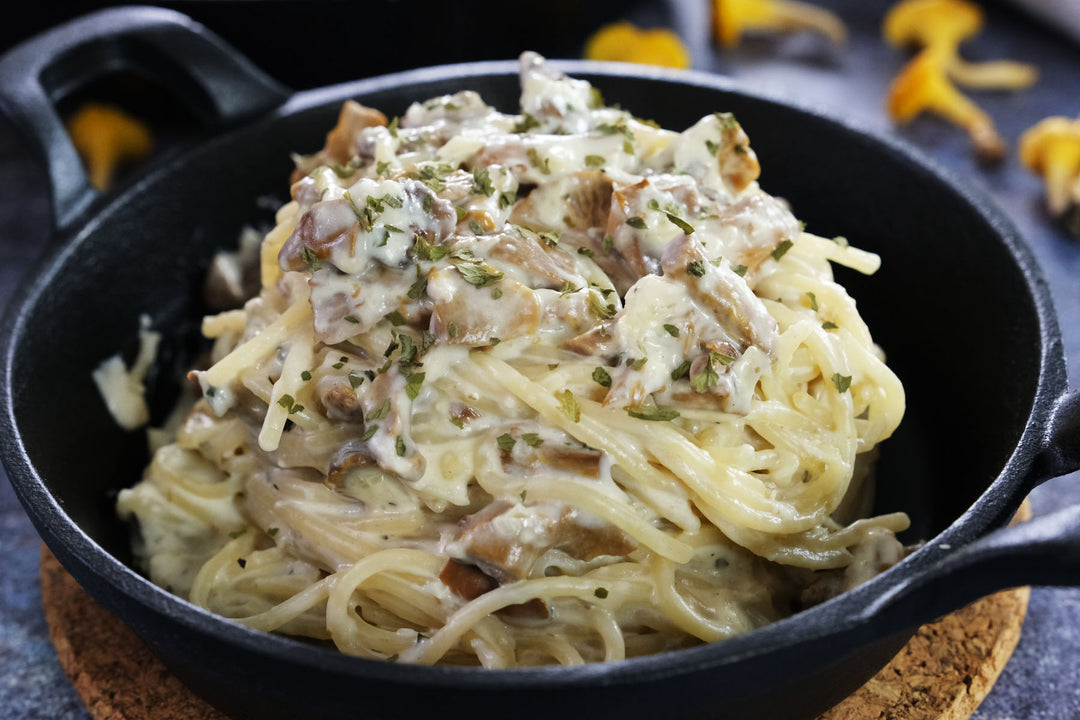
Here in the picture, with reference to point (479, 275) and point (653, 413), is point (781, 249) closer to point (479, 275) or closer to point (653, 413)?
point (653, 413)

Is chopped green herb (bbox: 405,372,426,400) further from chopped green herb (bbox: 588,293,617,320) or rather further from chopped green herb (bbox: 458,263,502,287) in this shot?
chopped green herb (bbox: 588,293,617,320)

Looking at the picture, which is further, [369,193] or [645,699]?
[369,193]

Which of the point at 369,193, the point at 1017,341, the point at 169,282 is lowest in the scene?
the point at 169,282

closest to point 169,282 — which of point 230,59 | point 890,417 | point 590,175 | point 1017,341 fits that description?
point 230,59

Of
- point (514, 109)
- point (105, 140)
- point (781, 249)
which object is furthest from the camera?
point (105, 140)

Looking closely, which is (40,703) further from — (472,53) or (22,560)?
(472,53)

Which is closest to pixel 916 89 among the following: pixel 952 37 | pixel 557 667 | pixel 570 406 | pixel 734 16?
pixel 952 37
